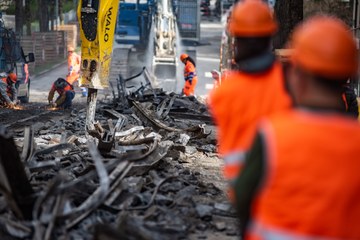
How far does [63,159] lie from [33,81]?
1104 inches

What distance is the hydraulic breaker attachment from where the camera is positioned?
12.9m

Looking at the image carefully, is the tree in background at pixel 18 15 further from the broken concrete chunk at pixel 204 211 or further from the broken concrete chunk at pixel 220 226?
the broken concrete chunk at pixel 220 226

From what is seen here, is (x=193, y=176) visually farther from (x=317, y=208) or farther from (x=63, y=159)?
(x=317, y=208)

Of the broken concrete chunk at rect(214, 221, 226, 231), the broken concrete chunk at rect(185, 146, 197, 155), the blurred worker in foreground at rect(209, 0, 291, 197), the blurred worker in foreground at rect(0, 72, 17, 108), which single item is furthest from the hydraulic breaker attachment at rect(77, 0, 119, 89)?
the blurred worker in foreground at rect(0, 72, 17, 108)

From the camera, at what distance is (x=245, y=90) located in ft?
14.1

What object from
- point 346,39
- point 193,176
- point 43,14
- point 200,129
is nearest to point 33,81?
point 43,14

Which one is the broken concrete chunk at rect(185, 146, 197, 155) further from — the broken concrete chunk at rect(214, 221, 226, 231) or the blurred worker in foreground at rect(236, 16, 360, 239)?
the blurred worker in foreground at rect(236, 16, 360, 239)

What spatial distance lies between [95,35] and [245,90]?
8.94 meters

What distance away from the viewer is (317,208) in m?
3.12

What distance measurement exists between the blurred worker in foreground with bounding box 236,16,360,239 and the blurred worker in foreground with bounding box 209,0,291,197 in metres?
0.95

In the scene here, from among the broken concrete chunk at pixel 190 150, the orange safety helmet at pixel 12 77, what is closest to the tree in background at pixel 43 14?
the orange safety helmet at pixel 12 77

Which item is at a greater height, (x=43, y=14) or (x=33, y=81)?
(x=43, y=14)

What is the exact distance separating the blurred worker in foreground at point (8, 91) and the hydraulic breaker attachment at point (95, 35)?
938cm

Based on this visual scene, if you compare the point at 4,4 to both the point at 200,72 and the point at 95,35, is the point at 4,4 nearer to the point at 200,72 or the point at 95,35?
the point at 200,72
